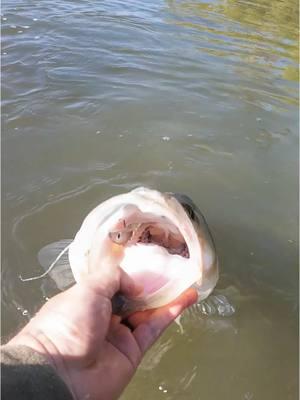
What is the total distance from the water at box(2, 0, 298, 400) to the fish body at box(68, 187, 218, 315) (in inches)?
27.2

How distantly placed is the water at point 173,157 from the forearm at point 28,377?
1.12 meters

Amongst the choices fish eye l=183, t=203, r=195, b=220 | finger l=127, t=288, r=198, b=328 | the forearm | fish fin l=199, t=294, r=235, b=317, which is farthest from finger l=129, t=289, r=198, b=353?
fish fin l=199, t=294, r=235, b=317

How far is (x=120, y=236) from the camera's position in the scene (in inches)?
88.4

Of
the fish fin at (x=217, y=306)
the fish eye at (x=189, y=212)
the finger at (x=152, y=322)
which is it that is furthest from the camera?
the fish fin at (x=217, y=306)

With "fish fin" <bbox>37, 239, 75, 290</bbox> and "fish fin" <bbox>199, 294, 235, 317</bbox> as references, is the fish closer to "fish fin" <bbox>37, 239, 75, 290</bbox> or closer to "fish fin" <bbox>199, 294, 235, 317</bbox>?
"fish fin" <bbox>37, 239, 75, 290</bbox>

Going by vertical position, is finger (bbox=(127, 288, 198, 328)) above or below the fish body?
below

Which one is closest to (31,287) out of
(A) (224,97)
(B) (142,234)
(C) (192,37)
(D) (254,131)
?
(B) (142,234)

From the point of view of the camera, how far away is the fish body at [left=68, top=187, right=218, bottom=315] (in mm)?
2141

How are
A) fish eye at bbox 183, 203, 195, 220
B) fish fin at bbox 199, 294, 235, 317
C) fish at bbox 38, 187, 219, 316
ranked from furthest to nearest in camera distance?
fish fin at bbox 199, 294, 235, 317, fish eye at bbox 183, 203, 195, 220, fish at bbox 38, 187, 219, 316

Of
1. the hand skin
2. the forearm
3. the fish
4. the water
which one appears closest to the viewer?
the forearm

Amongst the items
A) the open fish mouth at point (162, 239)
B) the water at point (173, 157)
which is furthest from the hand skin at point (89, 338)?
the water at point (173, 157)

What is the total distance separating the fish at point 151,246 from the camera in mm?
2139

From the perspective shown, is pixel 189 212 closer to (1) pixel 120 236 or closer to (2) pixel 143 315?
(1) pixel 120 236

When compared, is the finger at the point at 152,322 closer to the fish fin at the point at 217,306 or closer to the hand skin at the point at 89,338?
the hand skin at the point at 89,338
